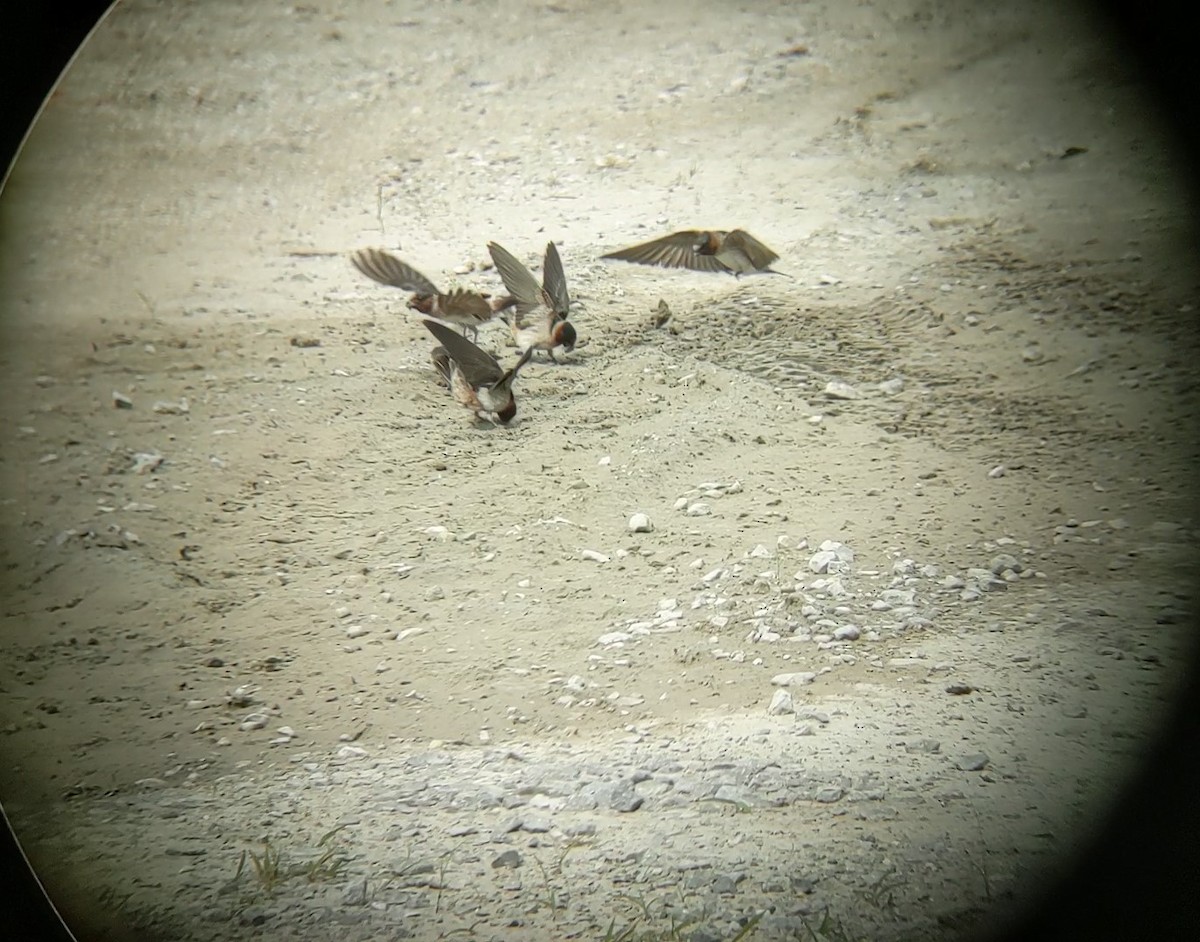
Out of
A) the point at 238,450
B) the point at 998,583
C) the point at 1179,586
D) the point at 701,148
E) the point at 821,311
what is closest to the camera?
the point at 1179,586

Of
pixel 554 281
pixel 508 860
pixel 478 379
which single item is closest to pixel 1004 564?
pixel 508 860

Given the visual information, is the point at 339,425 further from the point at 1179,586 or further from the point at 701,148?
the point at 1179,586

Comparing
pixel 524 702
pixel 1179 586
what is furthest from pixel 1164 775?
pixel 524 702

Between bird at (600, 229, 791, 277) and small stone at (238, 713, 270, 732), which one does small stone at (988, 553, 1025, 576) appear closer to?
bird at (600, 229, 791, 277)

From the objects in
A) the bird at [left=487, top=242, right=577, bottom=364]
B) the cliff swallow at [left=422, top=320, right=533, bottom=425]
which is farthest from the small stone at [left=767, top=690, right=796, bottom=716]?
the bird at [left=487, top=242, right=577, bottom=364]

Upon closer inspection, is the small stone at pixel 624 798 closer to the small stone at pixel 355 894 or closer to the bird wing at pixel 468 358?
the small stone at pixel 355 894

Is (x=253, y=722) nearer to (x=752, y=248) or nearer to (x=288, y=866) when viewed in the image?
(x=288, y=866)

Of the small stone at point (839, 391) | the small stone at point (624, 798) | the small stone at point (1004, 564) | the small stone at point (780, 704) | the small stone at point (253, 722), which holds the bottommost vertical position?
the small stone at point (253, 722)

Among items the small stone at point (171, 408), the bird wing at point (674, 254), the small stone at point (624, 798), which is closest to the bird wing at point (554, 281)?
the bird wing at point (674, 254)
